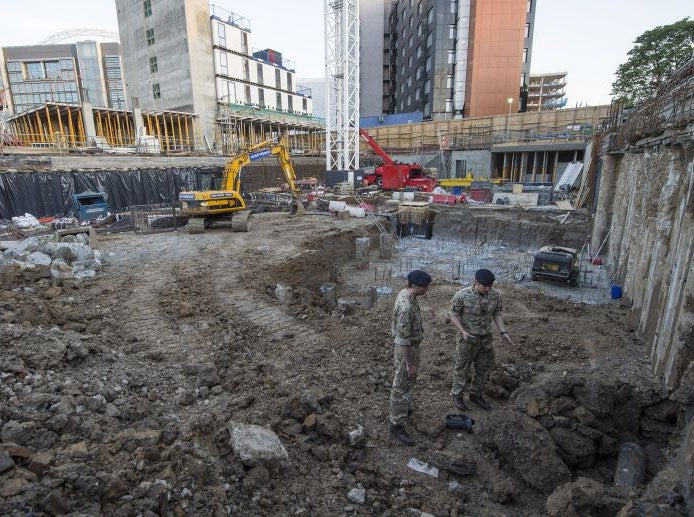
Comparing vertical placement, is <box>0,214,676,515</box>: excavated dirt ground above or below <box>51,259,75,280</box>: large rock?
below

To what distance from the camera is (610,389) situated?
15.5 feet

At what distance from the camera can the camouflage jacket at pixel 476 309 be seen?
5.18m

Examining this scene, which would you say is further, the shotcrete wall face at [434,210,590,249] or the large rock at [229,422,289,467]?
the shotcrete wall face at [434,210,590,249]

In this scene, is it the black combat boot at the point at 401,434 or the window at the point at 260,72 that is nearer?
the black combat boot at the point at 401,434

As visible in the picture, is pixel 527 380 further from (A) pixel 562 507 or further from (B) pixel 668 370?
(A) pixel 562 507

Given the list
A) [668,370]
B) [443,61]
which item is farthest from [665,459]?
[443,61]

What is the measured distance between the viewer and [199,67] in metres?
37.1

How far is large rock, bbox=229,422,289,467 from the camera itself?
151 inches

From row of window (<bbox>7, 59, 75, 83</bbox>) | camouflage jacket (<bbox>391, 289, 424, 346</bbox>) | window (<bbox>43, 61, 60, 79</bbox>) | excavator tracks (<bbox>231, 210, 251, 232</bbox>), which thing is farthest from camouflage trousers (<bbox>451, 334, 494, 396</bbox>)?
window (<bbox>43, 61, 60, 79</bbox>)

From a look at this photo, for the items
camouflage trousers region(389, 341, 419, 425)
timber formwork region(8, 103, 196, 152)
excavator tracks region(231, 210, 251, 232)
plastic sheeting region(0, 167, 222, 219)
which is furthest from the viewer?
timber formwork region(8, 103, 196, 152)

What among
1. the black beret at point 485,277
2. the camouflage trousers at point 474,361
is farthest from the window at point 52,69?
the camouflage trousers at point 474,361

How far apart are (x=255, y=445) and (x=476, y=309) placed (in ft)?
10.2

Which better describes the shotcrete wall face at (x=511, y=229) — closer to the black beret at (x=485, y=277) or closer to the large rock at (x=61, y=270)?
the black beret at (x=485, y=277)

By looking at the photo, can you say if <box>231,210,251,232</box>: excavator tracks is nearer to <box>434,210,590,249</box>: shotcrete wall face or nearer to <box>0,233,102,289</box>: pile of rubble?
<box>0,233,102,289</box>: pile of rubble
